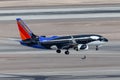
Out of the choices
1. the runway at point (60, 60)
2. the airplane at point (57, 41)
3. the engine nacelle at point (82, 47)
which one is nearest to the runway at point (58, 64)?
the runway at point (60, 60)

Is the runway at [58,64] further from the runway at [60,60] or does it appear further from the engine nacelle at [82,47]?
the engine nacelle at [82,47]

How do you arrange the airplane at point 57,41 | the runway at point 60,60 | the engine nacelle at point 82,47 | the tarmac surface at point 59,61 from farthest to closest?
the airplane at point 57,41, the engine nacelle at point 82,47, the runway at point 60,60, the tarmac surface at point 59,61

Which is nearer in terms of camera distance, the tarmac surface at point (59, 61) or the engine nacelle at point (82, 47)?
the tarmac surface at point (59, 61)

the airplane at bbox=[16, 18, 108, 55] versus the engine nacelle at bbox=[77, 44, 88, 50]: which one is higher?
the airplane at bbox=[16, 18, 108, 55]

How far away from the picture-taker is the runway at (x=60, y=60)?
7675 centimetres

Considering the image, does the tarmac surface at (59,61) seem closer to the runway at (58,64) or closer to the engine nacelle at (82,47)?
the runway at (58,64)

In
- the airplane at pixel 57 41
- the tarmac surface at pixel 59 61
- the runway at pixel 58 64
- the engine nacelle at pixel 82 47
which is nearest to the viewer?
the runway at pixel 58 64

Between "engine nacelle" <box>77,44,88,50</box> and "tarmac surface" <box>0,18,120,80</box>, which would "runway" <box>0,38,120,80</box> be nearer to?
"tarmac surface" <box>0,18,120,80</box>

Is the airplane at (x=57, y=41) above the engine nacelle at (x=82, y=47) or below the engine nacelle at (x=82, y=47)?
above

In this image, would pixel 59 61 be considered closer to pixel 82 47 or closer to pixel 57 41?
pixel 57 41

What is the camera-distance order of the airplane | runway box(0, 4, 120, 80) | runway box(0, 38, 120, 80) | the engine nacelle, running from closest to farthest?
runway box(0, 38, 120, 80) → runway box(0, 4, 120, 80) → the engine nacelle → the airplane

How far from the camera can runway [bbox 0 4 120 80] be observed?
3022 inches

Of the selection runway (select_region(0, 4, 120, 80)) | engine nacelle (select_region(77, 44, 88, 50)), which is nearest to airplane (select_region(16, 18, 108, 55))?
engine nacelle (select_region(77, 44, 88, 50))

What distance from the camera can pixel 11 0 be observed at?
15362 centimetres
